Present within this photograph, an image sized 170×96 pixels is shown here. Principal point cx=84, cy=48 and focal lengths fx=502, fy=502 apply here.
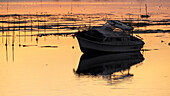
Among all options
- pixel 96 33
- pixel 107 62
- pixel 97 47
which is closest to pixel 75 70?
pixel 107 62

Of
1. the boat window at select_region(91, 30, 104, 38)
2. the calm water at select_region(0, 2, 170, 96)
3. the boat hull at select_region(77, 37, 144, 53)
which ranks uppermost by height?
the boat window at select_region(91, 30, 104, 38)

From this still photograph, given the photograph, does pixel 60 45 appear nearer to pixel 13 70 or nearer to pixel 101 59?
pixel 101 59

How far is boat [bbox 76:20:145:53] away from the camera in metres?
42.9

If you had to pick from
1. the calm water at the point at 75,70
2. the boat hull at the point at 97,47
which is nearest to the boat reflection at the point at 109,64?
the calm water at the point at 75,70

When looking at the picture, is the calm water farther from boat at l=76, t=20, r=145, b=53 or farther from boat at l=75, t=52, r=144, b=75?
boat at l=76, t=20, r=145, b=53

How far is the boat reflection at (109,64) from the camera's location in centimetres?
3250

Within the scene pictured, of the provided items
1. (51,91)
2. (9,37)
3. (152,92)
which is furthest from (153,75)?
(9,37)

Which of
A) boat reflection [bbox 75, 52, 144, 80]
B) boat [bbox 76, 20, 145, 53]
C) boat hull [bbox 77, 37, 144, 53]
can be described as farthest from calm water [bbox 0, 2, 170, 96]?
boat [bbox 76, 20, 145, 53]

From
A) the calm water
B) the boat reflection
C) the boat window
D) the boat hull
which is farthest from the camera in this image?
the boat window

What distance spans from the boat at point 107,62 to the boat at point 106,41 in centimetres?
63

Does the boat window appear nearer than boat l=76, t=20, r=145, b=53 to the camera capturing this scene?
No

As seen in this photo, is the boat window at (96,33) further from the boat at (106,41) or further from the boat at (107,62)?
the boat at (107,62)

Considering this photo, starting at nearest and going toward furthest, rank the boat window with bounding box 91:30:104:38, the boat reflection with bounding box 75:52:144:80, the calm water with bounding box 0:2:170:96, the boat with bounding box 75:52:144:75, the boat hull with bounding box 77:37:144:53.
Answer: the calm water with bounding box 0:2:170:96
the boat reflection with bounding box 75:52:144:80
the boat with bounding box 75:52:144:75
the boat hull with bounding box 77:37:144:53
the boat window with bounding box 91:30:104:38

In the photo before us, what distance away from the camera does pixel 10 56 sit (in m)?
40.2
